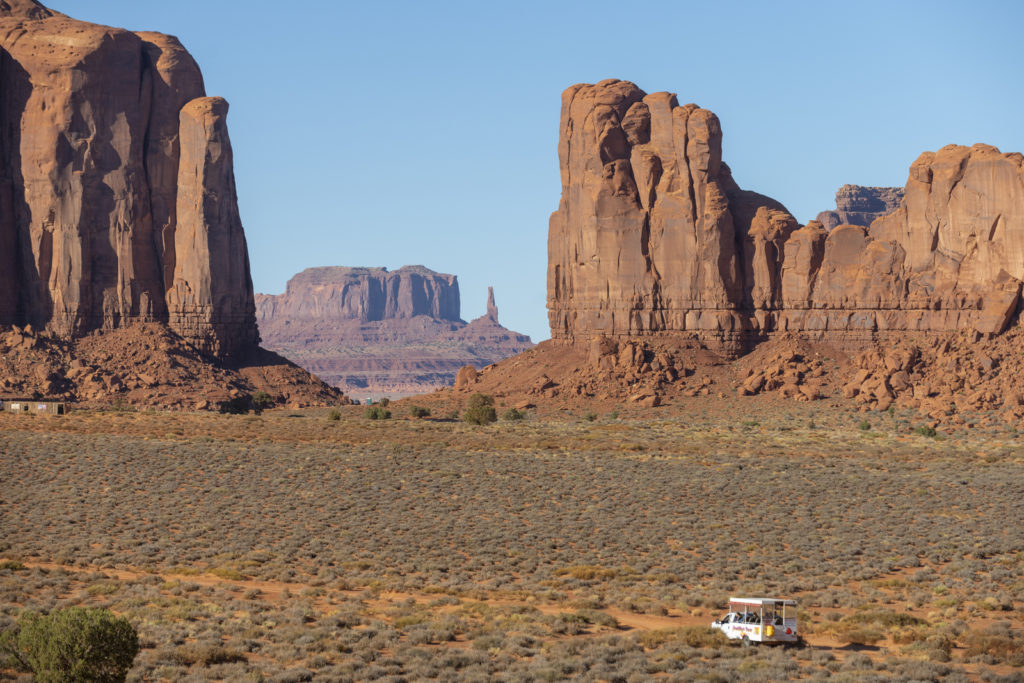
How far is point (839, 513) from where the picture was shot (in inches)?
1841

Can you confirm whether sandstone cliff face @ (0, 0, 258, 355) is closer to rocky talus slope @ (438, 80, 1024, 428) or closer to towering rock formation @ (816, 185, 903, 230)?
rocky talus slope @ (438, 80, 1024, 428)

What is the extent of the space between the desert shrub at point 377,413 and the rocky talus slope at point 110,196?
12.8 metres

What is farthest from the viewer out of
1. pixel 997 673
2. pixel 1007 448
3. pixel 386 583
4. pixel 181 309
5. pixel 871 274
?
pixel 181 309

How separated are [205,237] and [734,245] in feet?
128

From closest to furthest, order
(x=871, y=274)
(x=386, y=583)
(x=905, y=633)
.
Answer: (x=905, y=633) < (x=386, y=583) < (x=871, y=274)

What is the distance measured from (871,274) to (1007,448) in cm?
2274

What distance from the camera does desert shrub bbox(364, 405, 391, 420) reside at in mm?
82625

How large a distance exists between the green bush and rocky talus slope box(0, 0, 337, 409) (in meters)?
73.6

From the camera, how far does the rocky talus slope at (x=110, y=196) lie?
98062 millimetres

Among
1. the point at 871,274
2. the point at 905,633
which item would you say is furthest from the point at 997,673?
the point at 871,274

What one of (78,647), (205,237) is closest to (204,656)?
(78,647)

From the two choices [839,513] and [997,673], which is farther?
[839,513]

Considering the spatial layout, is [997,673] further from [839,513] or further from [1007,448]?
[1007,448]

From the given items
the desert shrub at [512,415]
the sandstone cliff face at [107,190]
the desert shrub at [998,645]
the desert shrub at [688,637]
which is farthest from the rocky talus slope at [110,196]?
the desert shrub at [998,645]
